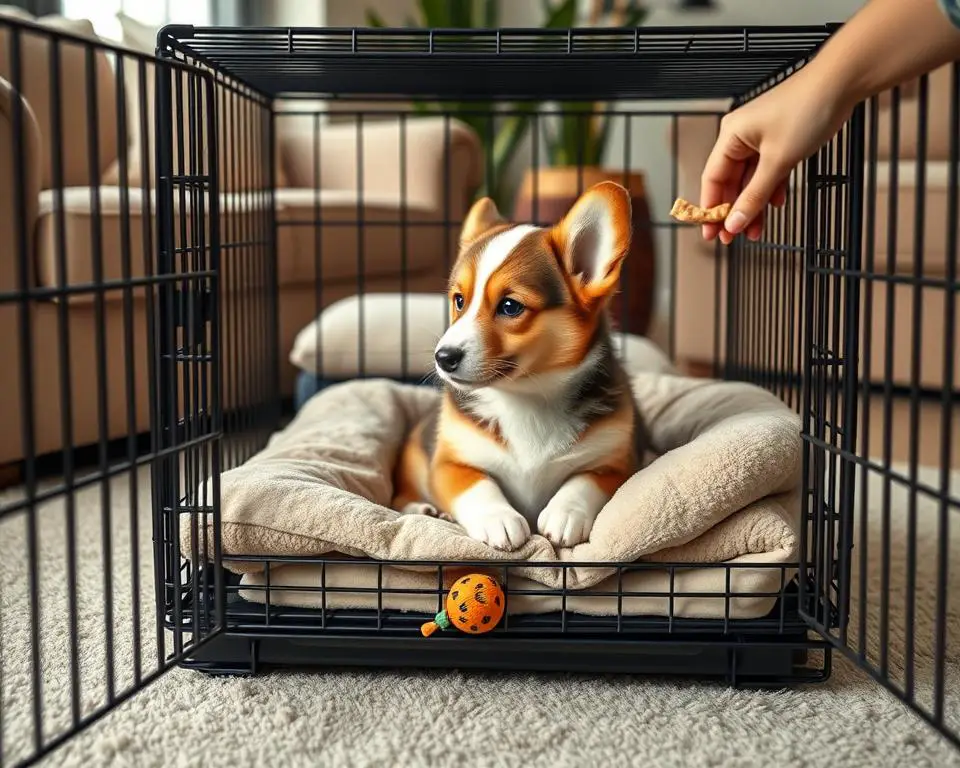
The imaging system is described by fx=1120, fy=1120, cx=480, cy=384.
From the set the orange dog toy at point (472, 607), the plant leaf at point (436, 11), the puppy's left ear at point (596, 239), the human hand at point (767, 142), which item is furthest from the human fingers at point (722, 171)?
the plant leaf at point (436, 11)

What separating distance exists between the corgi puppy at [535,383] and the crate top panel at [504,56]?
21 cm

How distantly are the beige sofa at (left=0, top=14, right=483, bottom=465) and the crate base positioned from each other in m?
0.40

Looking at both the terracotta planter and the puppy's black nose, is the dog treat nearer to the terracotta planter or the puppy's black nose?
the puppy's black nose

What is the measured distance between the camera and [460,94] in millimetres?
2156

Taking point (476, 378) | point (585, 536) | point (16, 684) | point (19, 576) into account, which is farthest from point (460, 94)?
point (16, 684)

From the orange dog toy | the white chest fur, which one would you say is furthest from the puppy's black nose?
the orange dog toy

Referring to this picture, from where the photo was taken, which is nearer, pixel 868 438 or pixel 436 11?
pixel 868 438

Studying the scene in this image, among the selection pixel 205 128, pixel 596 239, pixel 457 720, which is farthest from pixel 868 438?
pixel 205 128

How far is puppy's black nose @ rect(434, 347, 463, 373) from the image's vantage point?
148cm

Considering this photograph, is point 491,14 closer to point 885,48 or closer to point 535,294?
point 535,294

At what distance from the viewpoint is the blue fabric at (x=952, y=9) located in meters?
0.99

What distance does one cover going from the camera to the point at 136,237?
8.65 ft

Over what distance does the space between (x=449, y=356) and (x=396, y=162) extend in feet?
8.24

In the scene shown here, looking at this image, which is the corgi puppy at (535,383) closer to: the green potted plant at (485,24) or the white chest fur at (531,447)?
the white chest fur at (531,447)
